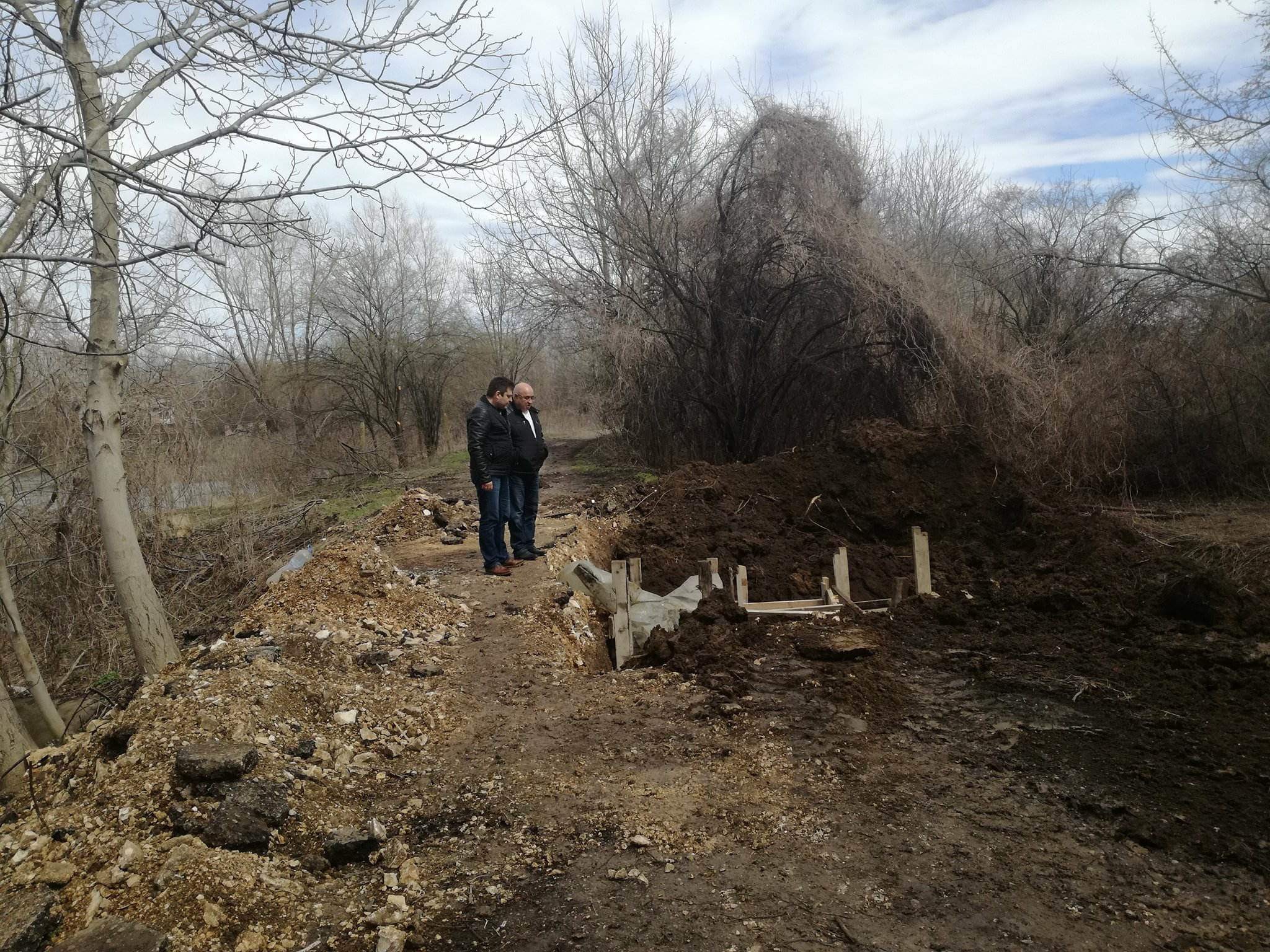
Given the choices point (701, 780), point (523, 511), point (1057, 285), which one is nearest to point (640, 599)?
point (523, 511)

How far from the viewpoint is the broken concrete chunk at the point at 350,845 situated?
12.7ft

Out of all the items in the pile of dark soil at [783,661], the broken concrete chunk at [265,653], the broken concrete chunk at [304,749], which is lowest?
the pile of dark soil at [783,661]

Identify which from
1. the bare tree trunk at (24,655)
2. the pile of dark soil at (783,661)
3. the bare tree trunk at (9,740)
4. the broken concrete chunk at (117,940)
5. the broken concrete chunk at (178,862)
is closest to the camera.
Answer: the broken concrete chunk at (117,940)

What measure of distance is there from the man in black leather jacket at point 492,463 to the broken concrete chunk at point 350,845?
171 inches

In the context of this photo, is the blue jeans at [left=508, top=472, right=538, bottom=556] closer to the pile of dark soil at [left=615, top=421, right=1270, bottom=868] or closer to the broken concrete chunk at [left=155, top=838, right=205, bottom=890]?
the pile of dark soil at [left=615, top=421, right=1270, bottom=868]

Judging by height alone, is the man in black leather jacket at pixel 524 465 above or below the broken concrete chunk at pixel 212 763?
above

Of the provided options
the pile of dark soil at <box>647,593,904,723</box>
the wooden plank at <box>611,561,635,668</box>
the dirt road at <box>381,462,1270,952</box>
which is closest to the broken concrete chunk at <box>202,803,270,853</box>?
the dirt road at <box>381,462,1270,952</box>

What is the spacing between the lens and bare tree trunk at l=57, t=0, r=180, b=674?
6004 mm

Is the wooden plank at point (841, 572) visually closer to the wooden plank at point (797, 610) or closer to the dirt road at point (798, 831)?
the wooden plank at point (797, 610)

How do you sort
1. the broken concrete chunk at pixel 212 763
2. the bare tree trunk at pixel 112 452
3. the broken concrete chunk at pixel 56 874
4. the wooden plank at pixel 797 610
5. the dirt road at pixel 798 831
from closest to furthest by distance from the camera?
the dirt road at pixel 798 831, the broken concrete chunk at pixel 56 874, the broken concrete chunk at pixel 212 763, the bare tree trunk at pixel 112 452, the wooden plank at pixel 797 610

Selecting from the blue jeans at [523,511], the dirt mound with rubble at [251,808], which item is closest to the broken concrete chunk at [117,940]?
Answer: the dirt mound with rubble at [251,808]

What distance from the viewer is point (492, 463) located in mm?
8359

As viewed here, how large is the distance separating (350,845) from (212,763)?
91cm

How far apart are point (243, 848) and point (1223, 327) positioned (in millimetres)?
15127
